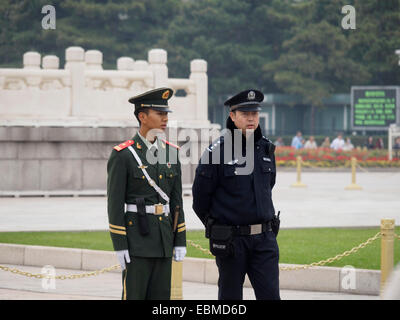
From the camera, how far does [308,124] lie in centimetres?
5834

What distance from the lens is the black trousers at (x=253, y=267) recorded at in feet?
19.3

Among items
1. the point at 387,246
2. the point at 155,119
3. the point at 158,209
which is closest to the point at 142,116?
the point at 155,119

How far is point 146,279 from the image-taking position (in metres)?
5.74

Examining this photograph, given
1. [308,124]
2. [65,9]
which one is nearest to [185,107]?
[65,9]

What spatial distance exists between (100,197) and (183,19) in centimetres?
3592

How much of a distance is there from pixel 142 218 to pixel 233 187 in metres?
0.67

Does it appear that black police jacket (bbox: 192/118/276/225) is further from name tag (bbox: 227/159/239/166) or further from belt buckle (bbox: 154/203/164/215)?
belt buckle (bbox: 154/203/164/215)

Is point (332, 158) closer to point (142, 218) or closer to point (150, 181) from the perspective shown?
point (150, 181)

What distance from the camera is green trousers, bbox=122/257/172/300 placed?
568cm

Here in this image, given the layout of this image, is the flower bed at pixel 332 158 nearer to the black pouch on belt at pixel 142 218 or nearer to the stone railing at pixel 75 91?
the stone railing at pixel 75 91

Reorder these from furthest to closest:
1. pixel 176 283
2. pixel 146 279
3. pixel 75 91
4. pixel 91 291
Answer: pixel 75 91 < pixel 91 291 < pixel 176 283 < pixel 146 279

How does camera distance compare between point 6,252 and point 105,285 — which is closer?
point 105,285

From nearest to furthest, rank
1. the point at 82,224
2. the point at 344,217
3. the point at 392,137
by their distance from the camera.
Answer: the point at 82,224, the point at 344,217, the point at 392,137

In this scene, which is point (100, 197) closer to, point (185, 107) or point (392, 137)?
point (185, 107)
